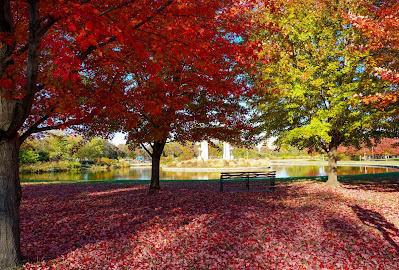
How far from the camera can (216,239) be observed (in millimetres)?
6340

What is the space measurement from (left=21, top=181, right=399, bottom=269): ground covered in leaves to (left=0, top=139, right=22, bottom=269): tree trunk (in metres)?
0.36

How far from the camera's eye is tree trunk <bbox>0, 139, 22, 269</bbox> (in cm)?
473

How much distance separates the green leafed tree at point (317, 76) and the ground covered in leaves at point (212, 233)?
4129mm

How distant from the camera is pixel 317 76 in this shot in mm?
13695

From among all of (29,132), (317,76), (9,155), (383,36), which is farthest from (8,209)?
(317,76)

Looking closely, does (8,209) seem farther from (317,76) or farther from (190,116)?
(317,76)

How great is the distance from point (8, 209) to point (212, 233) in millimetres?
4589

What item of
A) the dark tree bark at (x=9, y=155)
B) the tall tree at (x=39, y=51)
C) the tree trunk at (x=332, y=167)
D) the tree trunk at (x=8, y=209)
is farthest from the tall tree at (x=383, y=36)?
the tree trunk at (x=8, y=209)

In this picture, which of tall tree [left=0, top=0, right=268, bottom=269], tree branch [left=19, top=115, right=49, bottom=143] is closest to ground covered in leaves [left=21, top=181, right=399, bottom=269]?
tall tree [left=0, top=0, right=268, bottom=269]

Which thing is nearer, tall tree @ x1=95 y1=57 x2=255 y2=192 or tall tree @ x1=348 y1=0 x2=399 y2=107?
tall tree @ x1=348 y1=0 x2=399 y2=107

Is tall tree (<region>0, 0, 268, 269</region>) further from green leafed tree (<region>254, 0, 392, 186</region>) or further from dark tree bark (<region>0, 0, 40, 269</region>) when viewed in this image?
green leafed tree (<region>254, 0, 392, 186</region>)

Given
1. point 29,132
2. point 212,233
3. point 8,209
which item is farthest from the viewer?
point 212,233

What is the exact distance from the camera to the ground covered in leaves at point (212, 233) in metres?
5.29

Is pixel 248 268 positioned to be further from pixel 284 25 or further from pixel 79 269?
pixel 284 25
